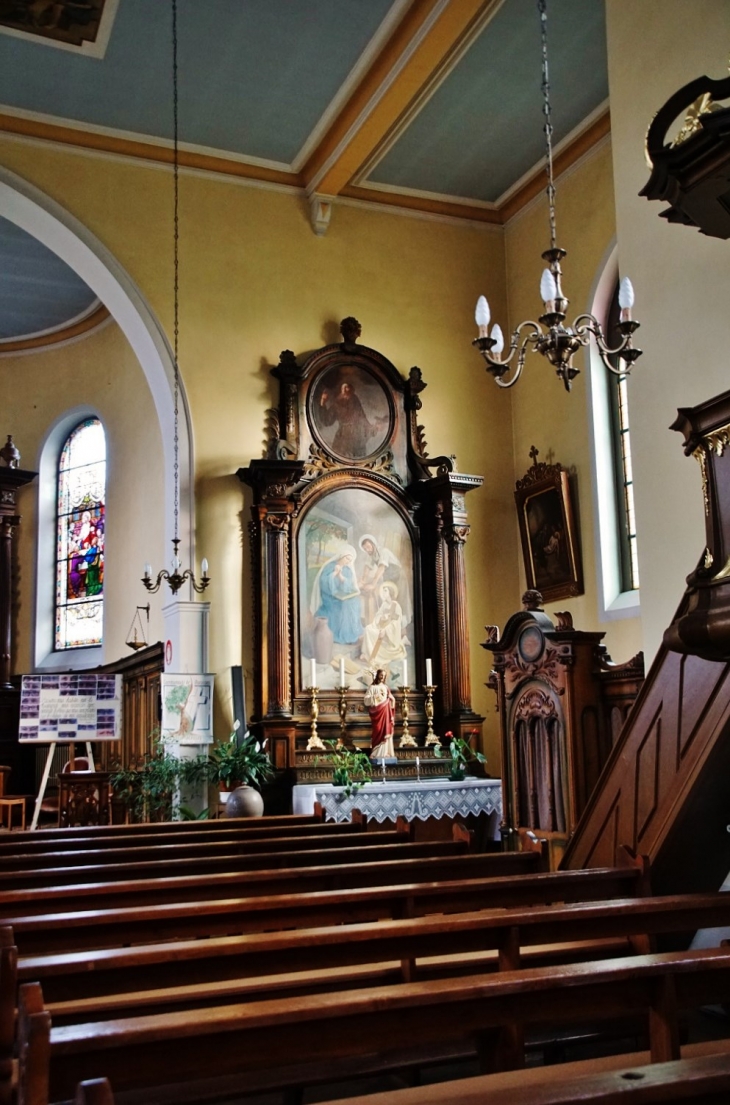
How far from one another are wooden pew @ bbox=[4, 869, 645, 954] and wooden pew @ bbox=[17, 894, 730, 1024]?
0.14 meters

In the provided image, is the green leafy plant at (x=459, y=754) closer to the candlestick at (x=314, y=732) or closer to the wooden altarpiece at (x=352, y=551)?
the wooden altarpiece at (x=352, y=551)

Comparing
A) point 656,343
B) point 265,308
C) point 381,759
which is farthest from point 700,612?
point 265,308

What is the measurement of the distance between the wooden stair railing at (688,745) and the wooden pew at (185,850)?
1058mm

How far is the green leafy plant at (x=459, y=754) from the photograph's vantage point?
9.43 metres

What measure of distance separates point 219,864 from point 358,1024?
2.45m

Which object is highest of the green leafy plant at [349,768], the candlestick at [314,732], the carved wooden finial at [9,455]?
the carved wooden finial at [9,455]

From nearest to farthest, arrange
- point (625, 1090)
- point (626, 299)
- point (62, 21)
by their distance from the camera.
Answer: point (625, 1090)
point (626, 299)
point (62, 21)

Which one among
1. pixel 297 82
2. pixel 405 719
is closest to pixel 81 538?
pixel 405 719

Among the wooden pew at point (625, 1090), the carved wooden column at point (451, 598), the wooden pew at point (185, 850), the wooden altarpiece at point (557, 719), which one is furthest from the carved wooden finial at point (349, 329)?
the wooden pew at point (625, 1090)

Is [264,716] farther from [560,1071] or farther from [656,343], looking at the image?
[560,1071]

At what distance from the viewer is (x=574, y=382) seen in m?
10.7

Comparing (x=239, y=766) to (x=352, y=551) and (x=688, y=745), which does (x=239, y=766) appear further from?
(x=688, y=745)

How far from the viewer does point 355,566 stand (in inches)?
412

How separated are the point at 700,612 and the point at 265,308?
783 centimetres
